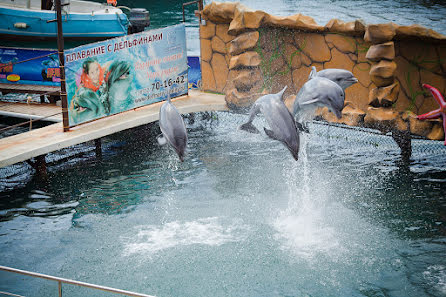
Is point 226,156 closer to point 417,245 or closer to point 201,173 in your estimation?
point 201,173

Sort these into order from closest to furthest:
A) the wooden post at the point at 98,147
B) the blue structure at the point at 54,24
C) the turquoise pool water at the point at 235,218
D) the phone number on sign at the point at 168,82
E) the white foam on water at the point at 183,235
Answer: the turquoise pool water at the point at 235,218
the white foam on water at the point at 183,235
the wooden post at the point at 98,147
the phone number on sign at the point at 168,82
the blue structure at the point at 54,24

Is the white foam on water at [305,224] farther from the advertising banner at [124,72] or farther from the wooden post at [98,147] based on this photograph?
the wooden post at [98,147]

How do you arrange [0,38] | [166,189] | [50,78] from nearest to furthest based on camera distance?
[166,189] → [50,78] → [0,38]

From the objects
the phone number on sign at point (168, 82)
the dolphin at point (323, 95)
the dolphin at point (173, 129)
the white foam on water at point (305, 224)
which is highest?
the dolphin at point (323, 95)

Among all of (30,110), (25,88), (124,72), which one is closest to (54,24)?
(25,88)

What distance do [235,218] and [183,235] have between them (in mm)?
1041

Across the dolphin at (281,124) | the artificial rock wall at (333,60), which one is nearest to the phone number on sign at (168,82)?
the artificial rock wall at (333,60)

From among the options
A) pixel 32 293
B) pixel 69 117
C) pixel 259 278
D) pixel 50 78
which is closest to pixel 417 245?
pixel 259 278

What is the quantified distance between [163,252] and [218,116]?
801 centimetres

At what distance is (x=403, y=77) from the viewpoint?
39.3 ft

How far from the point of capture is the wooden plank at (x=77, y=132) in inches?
425

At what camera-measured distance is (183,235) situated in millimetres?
8961

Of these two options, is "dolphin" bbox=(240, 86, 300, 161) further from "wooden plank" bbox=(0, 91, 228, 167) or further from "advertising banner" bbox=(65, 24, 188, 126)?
"advertising banner" bbox=(65, 24, 188, 126)

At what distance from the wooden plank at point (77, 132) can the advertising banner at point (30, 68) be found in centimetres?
365
